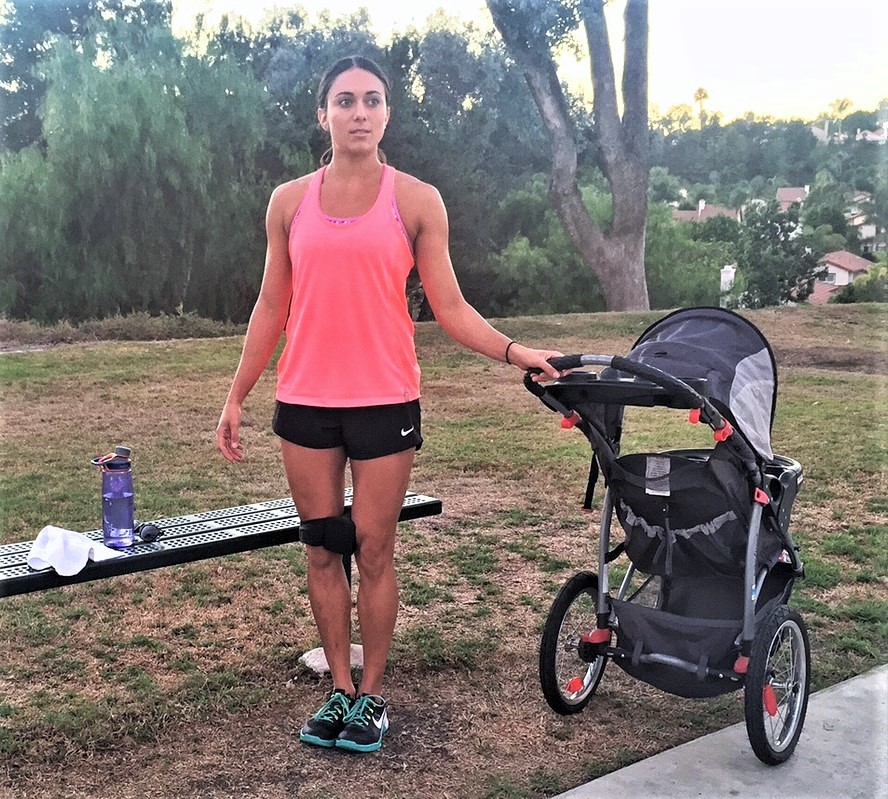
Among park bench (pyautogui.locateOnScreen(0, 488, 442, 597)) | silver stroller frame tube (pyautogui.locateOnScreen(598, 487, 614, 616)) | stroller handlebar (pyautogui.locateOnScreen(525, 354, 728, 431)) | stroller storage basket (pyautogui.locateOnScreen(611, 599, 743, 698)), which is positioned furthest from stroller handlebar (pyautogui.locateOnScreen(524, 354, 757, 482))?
park bench (pyautogui.locateOnScreen(0, 488, 442, 597))

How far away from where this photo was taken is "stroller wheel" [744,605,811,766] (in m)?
2.74

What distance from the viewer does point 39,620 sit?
4.09 metres

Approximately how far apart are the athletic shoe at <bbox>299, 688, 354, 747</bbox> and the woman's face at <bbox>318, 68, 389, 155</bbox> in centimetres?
147

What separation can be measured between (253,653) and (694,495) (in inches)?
65.7

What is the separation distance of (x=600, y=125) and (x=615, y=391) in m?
5.88

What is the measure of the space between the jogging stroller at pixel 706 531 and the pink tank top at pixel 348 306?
0.40 metres

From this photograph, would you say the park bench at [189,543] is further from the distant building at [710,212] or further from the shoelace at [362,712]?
the distant building at [710,212]

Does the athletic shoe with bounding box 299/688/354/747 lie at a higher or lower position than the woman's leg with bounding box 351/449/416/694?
lower

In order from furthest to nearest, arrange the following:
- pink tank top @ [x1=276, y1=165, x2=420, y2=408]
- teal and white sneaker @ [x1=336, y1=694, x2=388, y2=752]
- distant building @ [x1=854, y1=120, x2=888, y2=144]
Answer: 1. distant building @ [x1=854, y1=120, x2=888, y2=144]
2. teal and white sneaker @ [x1=336, y1=694, x2=388, y2=752]
3. pink tank top @ [x1=276, y1=165, x2=420, y2=408]

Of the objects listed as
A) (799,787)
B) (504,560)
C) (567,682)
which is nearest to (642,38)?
(504,560)

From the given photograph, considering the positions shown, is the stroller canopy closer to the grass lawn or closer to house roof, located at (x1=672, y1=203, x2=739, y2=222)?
the grass lawn

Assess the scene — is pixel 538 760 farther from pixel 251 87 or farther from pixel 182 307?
pixel 251 87

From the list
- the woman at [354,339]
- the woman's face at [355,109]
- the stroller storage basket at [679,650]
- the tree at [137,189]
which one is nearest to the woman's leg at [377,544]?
the woman at [354,339]

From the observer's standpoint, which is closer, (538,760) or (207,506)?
(538,760)
